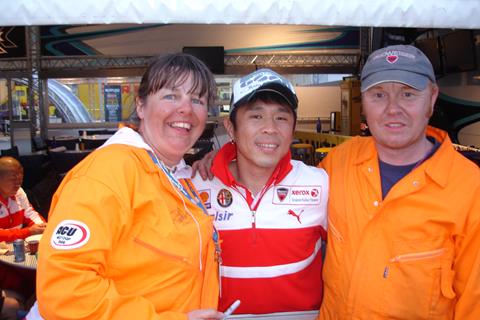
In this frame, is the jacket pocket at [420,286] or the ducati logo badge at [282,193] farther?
the ducati logo badge at [282,193]

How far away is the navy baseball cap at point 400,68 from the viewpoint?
65.2 inches

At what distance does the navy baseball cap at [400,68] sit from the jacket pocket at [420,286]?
25.2 inches

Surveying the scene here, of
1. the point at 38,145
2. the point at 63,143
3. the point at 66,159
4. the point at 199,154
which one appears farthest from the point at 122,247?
the point at 38,145

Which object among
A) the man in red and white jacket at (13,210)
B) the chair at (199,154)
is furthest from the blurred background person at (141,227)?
the chair at (199,154)

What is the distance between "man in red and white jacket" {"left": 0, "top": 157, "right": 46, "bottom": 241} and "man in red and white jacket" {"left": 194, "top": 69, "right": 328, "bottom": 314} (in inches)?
106

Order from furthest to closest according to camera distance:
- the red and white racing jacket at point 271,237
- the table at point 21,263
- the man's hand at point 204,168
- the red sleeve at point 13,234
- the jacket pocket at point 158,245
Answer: the red sleeve at point 13,234
the table at point 21,263
the man's hand at point 204,168
the red and white racing jacket at point 271,237
the jacket pocket at point 158,245

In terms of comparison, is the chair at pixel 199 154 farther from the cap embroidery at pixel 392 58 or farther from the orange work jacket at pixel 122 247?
the orange work jacket at pixel 122 247

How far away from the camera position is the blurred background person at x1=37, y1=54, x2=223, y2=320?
1.07 metres

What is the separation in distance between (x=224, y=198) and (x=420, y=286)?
83 cm

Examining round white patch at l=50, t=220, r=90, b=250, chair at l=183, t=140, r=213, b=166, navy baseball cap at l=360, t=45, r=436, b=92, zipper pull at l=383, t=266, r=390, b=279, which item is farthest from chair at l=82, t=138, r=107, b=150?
round white patch at l=50, t=220, r=90, b=250

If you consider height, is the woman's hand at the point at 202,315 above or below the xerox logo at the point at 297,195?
below

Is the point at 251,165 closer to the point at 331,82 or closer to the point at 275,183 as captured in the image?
the point at 275,183

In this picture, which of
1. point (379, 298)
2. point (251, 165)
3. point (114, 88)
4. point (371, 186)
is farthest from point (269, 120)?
point (114, 88)

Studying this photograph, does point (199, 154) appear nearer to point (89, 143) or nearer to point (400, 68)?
point (89, 143)
